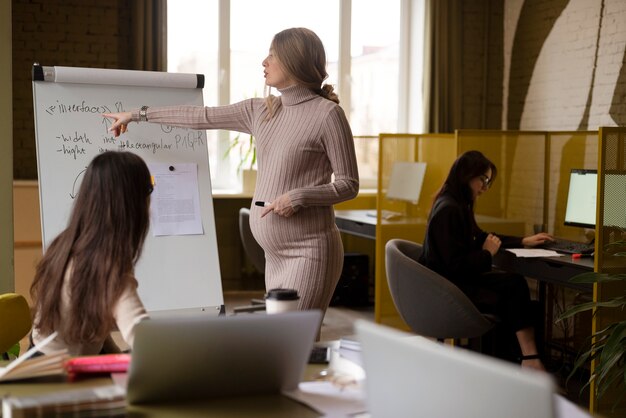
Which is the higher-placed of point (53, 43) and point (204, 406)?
point (53, 43)

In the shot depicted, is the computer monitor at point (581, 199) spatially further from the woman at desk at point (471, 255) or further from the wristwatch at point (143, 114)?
the wristwatch at point (143, 114)

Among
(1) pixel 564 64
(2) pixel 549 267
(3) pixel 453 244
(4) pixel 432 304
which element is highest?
(1) pixel 564 64

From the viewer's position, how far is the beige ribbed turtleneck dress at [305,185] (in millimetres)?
2693

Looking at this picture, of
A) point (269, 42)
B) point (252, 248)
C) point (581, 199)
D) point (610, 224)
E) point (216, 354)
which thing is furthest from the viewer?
point (269, 42)

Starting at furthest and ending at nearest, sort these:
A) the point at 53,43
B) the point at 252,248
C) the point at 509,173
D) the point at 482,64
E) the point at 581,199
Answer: the point at 482,64, the point at 53,43, the point at 252,248, the point at 509,173, the point at 581,199

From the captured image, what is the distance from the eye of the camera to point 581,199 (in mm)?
4504

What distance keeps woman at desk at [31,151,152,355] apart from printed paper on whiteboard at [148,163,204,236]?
1281mm

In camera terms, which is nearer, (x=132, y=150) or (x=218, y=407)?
(x=218, y=407)

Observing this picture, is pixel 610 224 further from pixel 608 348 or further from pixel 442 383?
pixel 442 383

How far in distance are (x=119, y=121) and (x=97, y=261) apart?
126 centimetres

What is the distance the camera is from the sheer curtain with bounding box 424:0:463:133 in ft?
24.0

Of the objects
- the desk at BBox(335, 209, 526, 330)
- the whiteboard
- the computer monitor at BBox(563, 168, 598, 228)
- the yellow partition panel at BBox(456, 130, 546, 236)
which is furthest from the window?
the whiteboard

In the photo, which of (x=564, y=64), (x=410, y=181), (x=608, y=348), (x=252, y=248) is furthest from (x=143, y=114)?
(x=564, y=64)

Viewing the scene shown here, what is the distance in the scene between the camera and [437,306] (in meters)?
3.86
